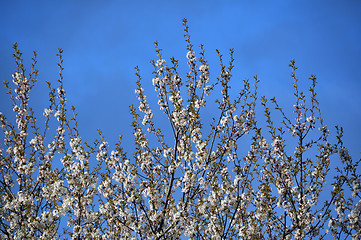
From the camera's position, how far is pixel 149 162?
27.6ft

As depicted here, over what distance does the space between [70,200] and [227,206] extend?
127 inches

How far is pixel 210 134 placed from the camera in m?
7.94

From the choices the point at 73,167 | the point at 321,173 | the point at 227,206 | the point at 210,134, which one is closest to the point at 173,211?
the point at 227,206

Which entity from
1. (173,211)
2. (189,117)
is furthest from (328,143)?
(173,211)

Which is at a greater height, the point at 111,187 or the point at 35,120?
the point at 35,120

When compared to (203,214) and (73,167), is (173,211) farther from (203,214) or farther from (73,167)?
(73,167)

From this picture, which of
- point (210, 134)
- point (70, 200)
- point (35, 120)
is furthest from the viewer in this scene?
point (35, 120)

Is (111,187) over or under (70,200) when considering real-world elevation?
over

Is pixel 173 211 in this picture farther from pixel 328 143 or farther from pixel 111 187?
pixel 328 143

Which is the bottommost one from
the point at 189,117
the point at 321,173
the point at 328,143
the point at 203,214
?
the point at 203,214

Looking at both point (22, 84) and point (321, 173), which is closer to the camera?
point (321, 173)

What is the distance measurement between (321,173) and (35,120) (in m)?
6.70

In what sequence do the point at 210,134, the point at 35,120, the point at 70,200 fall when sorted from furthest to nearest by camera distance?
1. the point at 35,120
2. the point at 210,134
3. the point at 70,200

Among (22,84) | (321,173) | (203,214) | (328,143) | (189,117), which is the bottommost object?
(203,214)
